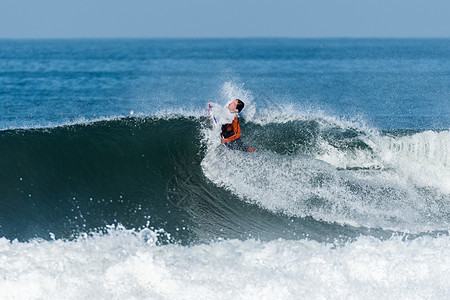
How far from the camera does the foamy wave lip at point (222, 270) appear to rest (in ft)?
16.7

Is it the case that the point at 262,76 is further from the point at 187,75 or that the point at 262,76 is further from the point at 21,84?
the point at 21,84

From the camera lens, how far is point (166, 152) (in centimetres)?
1012

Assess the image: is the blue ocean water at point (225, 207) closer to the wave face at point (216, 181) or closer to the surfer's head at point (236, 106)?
the wave face at point (216, 181)

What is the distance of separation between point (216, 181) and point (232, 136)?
0.96 metres

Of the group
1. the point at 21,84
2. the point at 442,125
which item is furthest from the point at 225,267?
the point at 21,84

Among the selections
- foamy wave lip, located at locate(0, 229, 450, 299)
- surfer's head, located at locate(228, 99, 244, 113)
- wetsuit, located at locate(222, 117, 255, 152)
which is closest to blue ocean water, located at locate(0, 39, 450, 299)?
foamy wave lip, located at locate(0, 229, 450, 299)

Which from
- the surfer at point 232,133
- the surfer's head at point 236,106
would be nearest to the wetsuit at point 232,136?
the surfer at point 232,133

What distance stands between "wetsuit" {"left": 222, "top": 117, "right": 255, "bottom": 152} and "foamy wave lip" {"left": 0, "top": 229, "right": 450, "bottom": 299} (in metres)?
3.49

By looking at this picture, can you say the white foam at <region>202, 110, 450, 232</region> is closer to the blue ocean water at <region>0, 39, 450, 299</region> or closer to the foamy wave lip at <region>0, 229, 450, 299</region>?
the blue ocean water at <region>0, 39, 450, 299</region>

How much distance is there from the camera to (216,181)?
29.3 feet

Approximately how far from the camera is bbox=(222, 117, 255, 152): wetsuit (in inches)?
366

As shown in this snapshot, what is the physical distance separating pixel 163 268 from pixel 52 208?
131 inches

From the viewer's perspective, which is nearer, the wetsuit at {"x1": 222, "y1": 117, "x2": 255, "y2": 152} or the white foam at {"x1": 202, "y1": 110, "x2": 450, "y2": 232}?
the white foam at {"x1": 202, "y1": 110, "x2": 450, "y2": 232}

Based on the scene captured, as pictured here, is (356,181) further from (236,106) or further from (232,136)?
(236,106)
